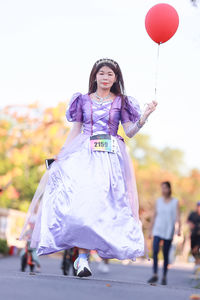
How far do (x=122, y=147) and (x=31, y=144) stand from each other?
20.4m

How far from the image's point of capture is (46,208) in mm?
6188

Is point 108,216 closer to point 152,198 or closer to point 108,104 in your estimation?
point 108,104

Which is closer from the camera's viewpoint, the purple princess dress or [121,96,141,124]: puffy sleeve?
the purple princess dress

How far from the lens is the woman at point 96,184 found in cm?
580

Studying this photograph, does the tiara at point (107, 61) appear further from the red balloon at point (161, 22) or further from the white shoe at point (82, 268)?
the white shoe at point (82, 268)

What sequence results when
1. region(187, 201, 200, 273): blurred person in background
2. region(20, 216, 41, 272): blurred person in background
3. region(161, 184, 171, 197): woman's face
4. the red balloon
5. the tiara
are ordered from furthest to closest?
region(187, 201, 200, 273): blurred person in background → region(20, 216, 41, 272): blurred person in background → region(161, 184, 171, 197): woman's face → the red balloon → the tiara

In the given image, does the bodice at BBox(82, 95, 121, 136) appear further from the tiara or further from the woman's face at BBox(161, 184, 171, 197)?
the woman's face at BBox(161, 184, 171, 197)

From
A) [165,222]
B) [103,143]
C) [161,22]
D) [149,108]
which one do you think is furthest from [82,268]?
[165,222]

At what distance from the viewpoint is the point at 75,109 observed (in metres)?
6.51

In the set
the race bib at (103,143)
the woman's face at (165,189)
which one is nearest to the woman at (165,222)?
the woman's face at (165,189)

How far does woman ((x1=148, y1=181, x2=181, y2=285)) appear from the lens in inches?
399

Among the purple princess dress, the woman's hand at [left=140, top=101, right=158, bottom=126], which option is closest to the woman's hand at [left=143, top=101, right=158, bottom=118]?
the woman's hand at [left=140, top=101, right=158, bottom=126]

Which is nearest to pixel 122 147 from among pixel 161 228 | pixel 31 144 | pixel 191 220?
pixel 161 228

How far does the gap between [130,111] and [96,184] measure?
2.96 ft
